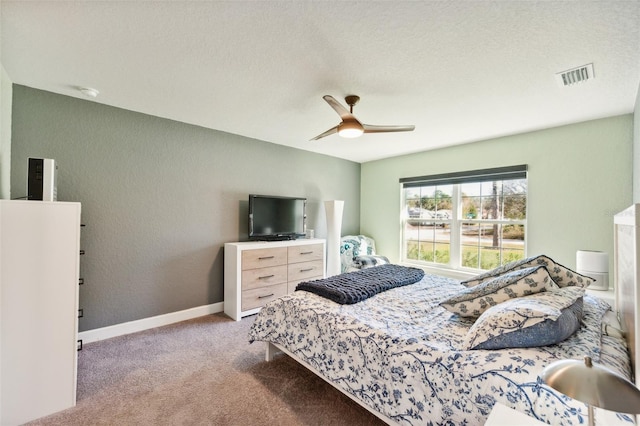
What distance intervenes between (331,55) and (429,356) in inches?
76.2

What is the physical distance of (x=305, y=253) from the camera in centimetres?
388

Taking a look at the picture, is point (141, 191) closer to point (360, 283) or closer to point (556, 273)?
point (360, 283)

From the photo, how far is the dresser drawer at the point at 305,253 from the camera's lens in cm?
373

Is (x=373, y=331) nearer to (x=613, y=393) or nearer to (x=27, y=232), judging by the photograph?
(x=613, y=393)

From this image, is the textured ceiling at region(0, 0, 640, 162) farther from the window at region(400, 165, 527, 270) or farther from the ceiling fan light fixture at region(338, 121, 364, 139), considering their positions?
the window at region(400, 165, 527, 270)

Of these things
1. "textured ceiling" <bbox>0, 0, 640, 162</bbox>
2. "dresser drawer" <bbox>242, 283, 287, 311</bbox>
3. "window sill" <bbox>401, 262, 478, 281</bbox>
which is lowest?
"dresser drawer" <bbox>242, 283, 287, 311</bbox>

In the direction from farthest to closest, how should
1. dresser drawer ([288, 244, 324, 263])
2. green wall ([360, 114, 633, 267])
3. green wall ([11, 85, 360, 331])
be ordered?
dresser drawer ([288, 244, 324, 263])
green wall ([360, 114, 633, 267])
green wall ([11, 85, 360, 331])

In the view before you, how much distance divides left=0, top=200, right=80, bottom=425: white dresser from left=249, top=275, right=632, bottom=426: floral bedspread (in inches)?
53.4

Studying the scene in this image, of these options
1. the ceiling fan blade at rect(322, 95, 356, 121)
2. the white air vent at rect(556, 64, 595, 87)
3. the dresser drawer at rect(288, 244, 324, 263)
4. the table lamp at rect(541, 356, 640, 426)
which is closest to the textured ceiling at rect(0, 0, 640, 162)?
the white air vent at rect(556, 64, 595, 87)

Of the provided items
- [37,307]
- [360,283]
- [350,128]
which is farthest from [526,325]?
[37,307]

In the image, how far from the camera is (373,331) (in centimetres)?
152

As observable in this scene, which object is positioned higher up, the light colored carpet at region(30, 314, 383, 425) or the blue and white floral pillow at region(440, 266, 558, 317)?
the blue and white floral pillow at region(440, 266, 558, 317)

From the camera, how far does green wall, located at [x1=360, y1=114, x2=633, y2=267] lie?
2.83 metres

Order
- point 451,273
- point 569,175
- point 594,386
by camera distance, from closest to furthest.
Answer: point 594,386 → point 569,175 → point 451,273
